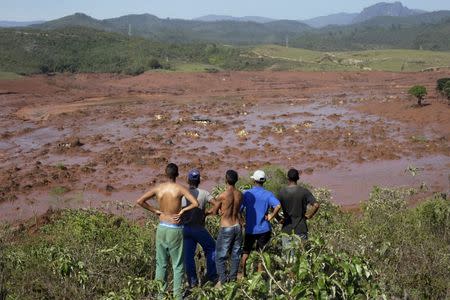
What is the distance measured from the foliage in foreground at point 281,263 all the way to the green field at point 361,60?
182 feet

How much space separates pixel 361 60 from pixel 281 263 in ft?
231

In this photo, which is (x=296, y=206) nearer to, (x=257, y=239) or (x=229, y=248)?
(x=257, y=239)

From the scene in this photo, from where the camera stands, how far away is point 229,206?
5.52 metres

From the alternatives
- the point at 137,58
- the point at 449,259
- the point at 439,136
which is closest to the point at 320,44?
the point at 137,58

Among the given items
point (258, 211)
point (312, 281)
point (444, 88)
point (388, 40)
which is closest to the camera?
point (312, 281)

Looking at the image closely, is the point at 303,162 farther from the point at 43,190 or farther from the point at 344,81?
the point at 344,81

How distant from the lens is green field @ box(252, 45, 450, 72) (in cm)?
6272

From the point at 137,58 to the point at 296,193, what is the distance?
60.6 meters

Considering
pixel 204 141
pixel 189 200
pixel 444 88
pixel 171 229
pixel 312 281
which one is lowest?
pixel 204 141

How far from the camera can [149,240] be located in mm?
6461

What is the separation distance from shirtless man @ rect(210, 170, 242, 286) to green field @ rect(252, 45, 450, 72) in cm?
5663

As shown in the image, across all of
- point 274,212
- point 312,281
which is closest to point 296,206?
point 274,212

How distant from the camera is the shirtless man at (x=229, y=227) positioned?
18.1 feet

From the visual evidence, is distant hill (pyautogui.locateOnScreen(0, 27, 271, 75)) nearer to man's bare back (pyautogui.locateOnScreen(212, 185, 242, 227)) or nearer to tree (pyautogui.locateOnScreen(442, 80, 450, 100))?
tree (pyautogui.locateOnScreen(442, 80, 450, 100))
